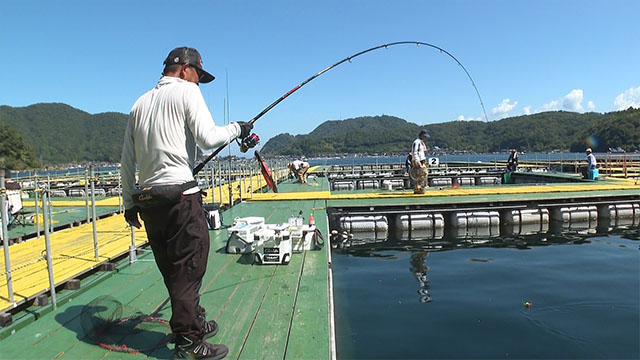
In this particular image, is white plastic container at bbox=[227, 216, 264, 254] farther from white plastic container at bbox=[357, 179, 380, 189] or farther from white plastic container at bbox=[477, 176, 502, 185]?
white plastic container at bbox=[477, 176, 502, 185]

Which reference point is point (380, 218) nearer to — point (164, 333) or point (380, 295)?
point (380, 295)

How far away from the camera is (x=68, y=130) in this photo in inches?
4478

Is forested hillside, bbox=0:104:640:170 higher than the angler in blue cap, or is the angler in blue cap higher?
forested hillside, bbox=0:104:640:170

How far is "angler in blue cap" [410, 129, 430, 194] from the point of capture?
1080cm

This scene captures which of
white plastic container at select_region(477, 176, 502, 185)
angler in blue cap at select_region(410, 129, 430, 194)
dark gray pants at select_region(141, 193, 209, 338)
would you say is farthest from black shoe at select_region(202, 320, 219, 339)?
white plastic container at select_region(477, 176, 502, 185)

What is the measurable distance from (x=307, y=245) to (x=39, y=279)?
135 inches

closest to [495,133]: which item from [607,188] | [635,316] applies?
[607,188]

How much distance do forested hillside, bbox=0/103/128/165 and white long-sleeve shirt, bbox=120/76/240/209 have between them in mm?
98941

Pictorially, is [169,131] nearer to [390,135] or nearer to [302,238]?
[302,238]

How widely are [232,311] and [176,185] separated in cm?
169

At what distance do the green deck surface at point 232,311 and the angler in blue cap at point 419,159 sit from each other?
6.59 meters

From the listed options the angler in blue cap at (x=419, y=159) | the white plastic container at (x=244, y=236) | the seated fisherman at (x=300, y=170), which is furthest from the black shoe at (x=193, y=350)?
the seated fisherman at (x=300, y=170)

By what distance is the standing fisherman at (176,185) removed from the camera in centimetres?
227

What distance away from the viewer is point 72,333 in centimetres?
301
